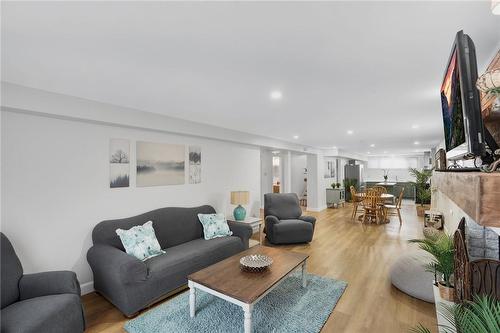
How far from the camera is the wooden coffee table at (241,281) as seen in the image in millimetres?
1954

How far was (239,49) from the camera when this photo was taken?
5.12 feet

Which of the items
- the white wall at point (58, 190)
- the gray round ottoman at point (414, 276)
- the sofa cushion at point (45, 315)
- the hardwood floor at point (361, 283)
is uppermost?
the white wall at point (58, 190)

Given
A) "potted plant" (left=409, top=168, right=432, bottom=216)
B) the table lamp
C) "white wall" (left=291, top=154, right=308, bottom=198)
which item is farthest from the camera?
"white wall" (left=291, top=154, right=308, bottom=198)

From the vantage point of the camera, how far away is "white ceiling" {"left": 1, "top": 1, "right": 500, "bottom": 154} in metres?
1.19

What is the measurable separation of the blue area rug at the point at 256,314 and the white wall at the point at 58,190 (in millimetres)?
1191

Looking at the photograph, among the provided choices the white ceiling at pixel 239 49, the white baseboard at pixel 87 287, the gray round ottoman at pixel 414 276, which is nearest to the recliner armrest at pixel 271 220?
the gray round ottoman at pixel 414 276

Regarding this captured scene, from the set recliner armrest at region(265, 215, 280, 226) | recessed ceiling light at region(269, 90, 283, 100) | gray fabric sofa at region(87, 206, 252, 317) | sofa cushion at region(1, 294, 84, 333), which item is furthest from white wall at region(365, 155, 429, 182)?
sofa cushion at region(1, 294, 84, 333)

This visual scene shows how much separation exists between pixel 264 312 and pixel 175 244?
1596mm

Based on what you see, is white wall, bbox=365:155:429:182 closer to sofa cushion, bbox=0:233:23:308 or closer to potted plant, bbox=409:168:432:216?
potted plant, bbox=409:168:432:216

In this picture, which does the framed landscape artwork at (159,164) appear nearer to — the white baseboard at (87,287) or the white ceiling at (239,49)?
the white ceiling at (239,49)

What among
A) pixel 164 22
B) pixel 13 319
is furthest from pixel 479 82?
pixel 13 319

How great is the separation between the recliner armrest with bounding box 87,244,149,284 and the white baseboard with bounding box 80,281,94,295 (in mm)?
311

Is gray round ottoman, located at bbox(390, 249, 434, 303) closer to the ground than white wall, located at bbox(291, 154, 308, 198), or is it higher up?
closer to the ground

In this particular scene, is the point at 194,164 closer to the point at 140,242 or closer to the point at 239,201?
the point at 239,201
